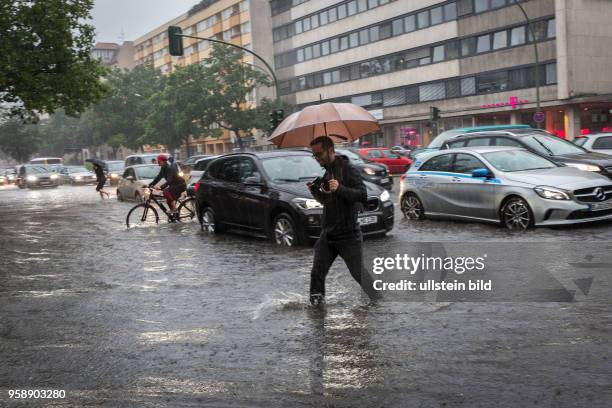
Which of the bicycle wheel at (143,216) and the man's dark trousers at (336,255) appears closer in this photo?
the man's dark trousers at (336,255)

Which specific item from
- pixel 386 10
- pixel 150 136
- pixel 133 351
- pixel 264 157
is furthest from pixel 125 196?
pixel 150 136

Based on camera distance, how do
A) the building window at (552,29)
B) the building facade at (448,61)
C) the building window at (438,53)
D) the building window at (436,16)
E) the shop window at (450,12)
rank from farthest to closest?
the building window at (438,53), the building window at (436,16), the shop window at (450,12), the building facade at (448,61), the building window at (552,29)

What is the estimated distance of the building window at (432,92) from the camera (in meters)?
52.2

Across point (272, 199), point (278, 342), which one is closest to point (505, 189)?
point (272, 199)

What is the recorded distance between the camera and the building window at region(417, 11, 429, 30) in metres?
53.3

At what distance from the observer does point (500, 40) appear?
46438 millimetres

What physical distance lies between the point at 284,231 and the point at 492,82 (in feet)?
126

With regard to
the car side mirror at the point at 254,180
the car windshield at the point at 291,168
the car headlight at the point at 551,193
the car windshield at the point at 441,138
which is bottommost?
the car headlight at the point at 551,193

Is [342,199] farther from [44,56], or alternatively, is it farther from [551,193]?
[44,56]

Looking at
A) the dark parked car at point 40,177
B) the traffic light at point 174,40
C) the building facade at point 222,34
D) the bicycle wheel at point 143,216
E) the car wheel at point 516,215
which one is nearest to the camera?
the car wheel at point 516,215

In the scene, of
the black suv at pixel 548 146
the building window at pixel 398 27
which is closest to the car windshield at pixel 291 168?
the black suv at pixel 548 146

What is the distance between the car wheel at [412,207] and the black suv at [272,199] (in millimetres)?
2002

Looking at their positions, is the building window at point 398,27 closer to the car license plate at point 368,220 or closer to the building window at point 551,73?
the building window at point 551,73

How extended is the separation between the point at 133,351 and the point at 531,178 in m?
8.15
